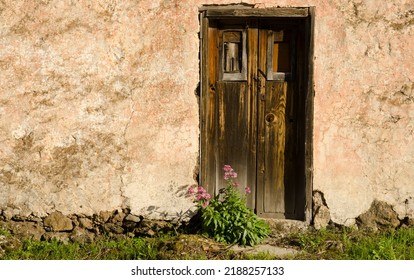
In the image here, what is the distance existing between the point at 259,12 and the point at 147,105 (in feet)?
4.45

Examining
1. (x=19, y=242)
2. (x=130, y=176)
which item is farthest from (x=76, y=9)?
(x=19, y=242)

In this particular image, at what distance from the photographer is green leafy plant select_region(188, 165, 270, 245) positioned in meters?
4.96

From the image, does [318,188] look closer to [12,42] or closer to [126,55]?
[126,55]

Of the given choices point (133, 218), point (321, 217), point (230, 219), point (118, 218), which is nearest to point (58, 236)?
point (118, 218)

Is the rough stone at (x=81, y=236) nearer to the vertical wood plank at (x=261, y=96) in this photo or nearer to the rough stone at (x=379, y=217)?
the vertical wood plank at (x=261, y=96)

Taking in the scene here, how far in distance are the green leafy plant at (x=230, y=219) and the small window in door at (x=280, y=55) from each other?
3.44ft

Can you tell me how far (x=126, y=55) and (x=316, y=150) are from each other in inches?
78.3

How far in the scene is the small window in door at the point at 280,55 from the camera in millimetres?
5438

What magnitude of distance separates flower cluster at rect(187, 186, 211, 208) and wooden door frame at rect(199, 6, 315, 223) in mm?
117

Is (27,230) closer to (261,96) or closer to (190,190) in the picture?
(190,190)

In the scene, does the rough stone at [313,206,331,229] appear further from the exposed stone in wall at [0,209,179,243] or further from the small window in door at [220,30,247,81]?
the small window in door at [220,30,247,81]

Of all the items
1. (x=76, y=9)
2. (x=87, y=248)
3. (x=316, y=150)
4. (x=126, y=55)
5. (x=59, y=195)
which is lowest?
(x=87, y=248)
